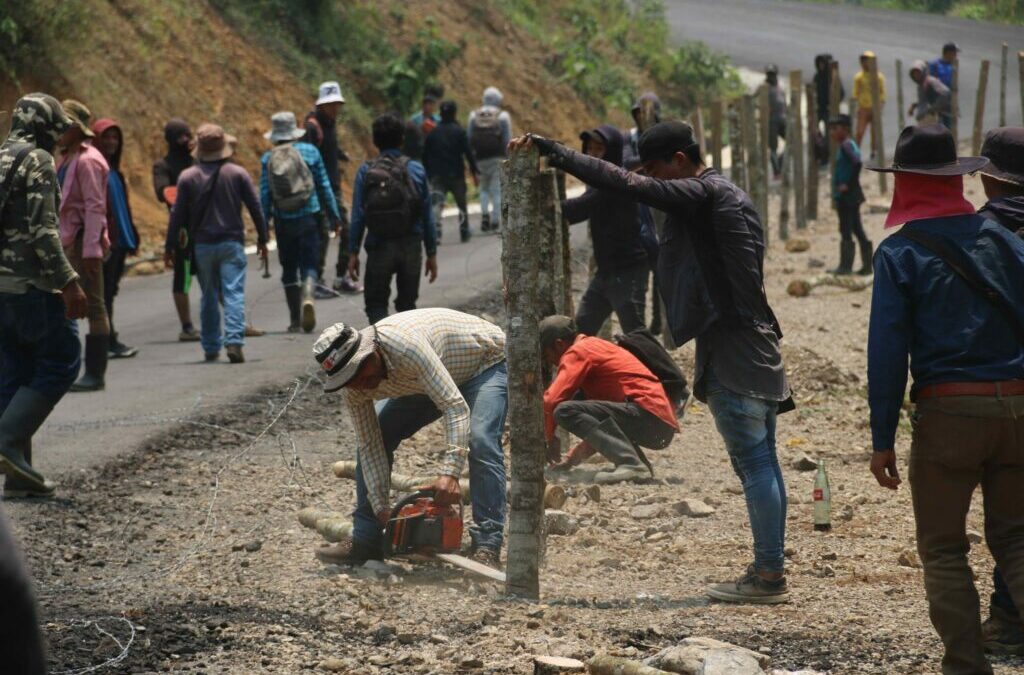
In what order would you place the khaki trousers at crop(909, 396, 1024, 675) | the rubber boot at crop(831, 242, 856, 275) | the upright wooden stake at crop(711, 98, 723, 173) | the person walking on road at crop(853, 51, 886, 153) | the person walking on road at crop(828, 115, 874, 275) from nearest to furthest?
the khaki trousers at crop(909, 396, 1024, 675)
the person walking on road at crop(828, 115, 874, 275)
the rubber boot at crop(831, 242, 856, 275)
the upright wooden stake at crop(711, 98, 723, 173)
the person walking on road at crop(853, 51, 886, 153)

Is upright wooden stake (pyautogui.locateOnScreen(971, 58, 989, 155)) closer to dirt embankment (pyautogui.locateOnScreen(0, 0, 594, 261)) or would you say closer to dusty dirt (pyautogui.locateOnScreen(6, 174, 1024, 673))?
dirt embankment (pyautogui.locateOnScreen(0, 0, 594, 261))

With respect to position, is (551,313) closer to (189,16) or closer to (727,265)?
(727,265)

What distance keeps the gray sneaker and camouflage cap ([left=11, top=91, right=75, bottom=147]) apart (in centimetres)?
427

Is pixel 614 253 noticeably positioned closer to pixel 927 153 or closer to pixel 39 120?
pixel 39 120

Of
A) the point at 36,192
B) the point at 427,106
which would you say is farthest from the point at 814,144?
the point at 36,192

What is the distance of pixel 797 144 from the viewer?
66.4 ft

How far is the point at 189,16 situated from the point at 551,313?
18.0m

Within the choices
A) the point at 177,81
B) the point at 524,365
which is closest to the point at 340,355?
the point at 524,365

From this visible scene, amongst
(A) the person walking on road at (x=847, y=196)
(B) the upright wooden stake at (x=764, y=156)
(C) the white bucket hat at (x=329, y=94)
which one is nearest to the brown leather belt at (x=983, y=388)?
(C) the white bucket hat at (x=329, y=94)

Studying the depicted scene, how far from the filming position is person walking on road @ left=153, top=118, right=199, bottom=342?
12.6 meters

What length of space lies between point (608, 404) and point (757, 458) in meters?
2.77

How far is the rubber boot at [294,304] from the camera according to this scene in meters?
13.1

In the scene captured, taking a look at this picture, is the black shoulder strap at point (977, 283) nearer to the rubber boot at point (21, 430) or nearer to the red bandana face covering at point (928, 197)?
the red bandana face covering at point (928, 197)

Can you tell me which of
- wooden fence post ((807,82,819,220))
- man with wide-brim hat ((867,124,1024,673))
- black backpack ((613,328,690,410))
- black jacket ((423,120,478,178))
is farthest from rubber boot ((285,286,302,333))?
wooden fence post ((807,82,819,220))
